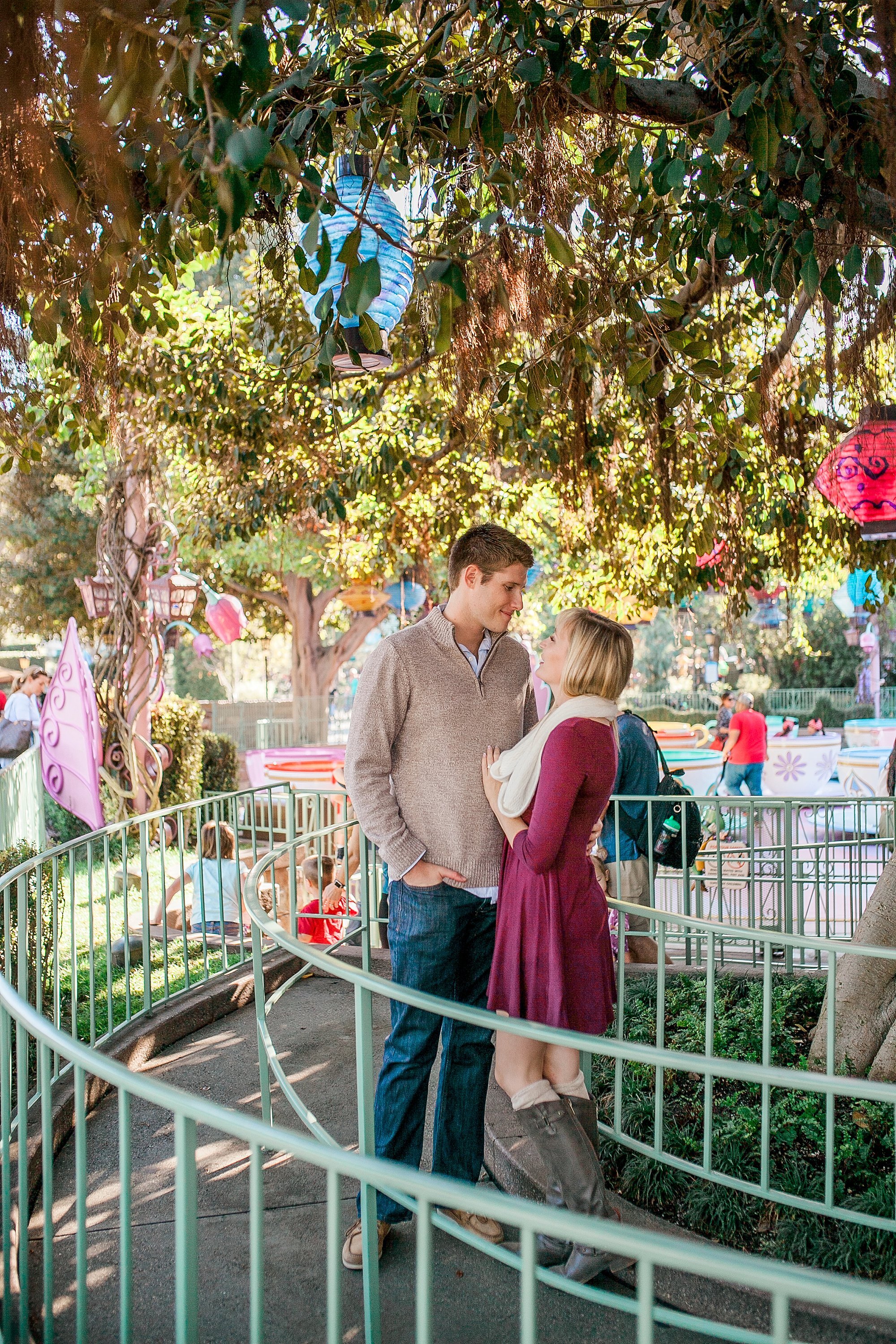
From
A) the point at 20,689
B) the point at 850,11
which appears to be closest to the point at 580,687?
the point at 850,11

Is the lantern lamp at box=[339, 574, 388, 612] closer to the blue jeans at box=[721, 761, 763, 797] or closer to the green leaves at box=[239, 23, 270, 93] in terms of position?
the blue jeans at box=[721, 761, 763, 797]

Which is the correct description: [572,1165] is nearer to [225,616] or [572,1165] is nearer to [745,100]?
[745,100]

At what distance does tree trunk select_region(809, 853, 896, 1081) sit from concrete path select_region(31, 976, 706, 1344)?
1.47 metres

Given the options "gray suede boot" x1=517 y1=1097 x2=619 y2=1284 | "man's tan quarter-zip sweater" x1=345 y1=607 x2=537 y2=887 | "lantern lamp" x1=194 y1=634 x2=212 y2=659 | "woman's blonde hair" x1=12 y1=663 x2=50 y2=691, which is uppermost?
"lantern lamp" x1=194 y1=634 x2=212 y2=659

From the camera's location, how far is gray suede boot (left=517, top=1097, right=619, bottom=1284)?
2.82 metres

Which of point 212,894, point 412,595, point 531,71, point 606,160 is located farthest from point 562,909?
point 412,595

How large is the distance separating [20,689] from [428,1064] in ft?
36.5

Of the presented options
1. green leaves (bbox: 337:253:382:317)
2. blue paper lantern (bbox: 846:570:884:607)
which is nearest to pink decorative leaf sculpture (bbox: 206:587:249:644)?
blue paper lantern (bbox: 846:570:884:607)

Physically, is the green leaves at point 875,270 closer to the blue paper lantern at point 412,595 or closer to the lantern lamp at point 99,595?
the lantern lamp at point 99,595

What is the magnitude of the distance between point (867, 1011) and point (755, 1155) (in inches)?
34.0

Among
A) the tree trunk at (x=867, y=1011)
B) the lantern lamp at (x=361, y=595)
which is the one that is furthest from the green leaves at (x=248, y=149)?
the lantern lamp at (x=361, y=595)

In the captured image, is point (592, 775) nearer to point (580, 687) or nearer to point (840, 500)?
point (580, 687)

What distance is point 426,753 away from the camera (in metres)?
3.08

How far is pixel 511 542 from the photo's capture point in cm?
306
